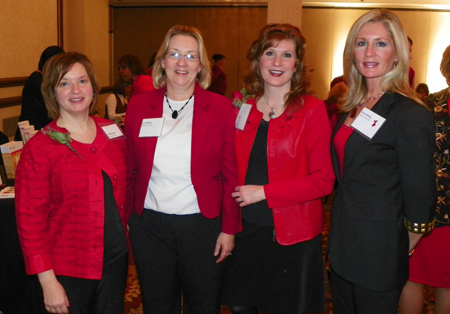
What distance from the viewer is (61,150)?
173cm

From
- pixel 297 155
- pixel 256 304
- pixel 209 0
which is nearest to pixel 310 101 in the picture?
pixel 297 155

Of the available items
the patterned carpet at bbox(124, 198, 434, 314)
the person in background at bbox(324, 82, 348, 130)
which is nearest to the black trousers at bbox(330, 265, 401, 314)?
the patterned carpet at bbox(124, 198, 434, 314)

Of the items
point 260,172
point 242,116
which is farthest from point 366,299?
point 242,116

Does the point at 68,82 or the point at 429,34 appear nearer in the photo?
the point at 68,82

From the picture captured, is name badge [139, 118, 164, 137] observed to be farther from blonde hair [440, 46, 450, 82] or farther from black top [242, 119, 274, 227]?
blonde hair [440, 46, 450, 82]

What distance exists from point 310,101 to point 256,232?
64cm

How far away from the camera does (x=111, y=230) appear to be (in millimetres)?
1856

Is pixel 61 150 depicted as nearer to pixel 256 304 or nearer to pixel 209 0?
pixel 256 304

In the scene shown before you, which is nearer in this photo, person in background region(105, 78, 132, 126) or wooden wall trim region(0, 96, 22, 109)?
person in background region(105, 78, 132, 126)

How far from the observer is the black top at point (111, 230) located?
183 cm

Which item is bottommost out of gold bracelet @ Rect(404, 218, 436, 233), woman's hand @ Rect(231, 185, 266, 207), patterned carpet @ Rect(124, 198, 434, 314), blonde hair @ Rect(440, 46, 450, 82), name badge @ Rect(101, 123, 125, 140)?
patterned carpet @ Rect(124, 198, 434, 314)

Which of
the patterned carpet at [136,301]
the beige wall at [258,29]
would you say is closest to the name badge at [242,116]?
the patterned carpet at [136,301]

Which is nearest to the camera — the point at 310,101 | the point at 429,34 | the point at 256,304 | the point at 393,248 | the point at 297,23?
the point at 393,248

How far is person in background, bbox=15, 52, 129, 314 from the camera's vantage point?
1.70 m
